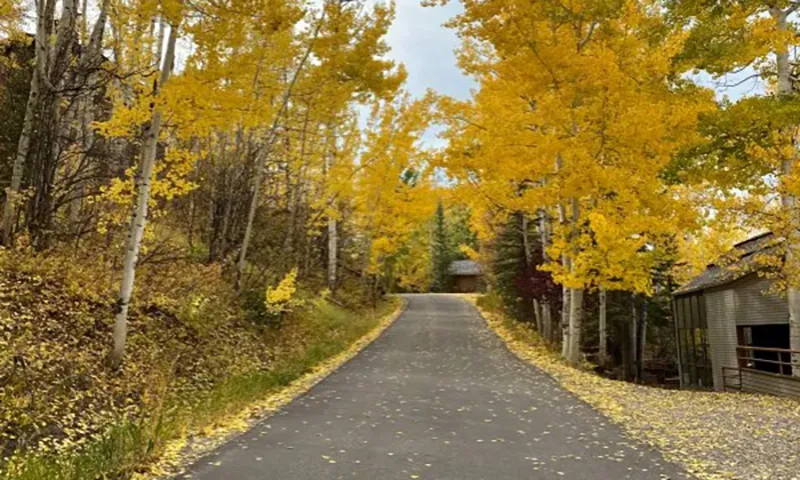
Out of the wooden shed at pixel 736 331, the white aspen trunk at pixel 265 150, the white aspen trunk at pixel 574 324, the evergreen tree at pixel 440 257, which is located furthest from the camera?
the evergreen tree at pixel 440 257

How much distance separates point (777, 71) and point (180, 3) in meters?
10.8

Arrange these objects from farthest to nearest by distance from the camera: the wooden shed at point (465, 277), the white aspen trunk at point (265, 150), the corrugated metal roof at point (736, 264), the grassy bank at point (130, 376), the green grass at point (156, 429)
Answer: the wooden shed at point (465, 277) < the white aspen trunk at point (265, 150) < the corrugated metal roof at point (736, 264) < the grassy bank at point (130, 376) < the green grass at point (156, 429)

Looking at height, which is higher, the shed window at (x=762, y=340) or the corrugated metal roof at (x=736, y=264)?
the corrugated metal roof at (x=736, y=264)

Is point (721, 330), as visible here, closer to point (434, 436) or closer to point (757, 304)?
point (757, 304)

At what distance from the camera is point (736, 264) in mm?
12695

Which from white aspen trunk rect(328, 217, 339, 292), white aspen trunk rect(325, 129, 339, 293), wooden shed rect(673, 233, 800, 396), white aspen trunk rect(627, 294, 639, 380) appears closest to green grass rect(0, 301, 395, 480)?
white aspen trunk rect(325, 129, 339, 293)

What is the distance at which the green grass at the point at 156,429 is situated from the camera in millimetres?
4489

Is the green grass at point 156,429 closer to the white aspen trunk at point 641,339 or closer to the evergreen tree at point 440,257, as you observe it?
the white aspen trunk at point 641,339

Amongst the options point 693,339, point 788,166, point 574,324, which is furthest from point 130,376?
point 693,339

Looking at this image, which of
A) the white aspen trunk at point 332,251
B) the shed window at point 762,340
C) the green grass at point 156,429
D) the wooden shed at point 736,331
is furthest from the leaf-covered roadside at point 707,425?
the white aspen trunk at point 332,251

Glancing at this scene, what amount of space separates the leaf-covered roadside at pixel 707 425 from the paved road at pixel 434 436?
0.31m

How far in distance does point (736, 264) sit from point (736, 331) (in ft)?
16.8

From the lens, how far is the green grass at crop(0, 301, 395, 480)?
4.49m

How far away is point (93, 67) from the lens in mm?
8914
